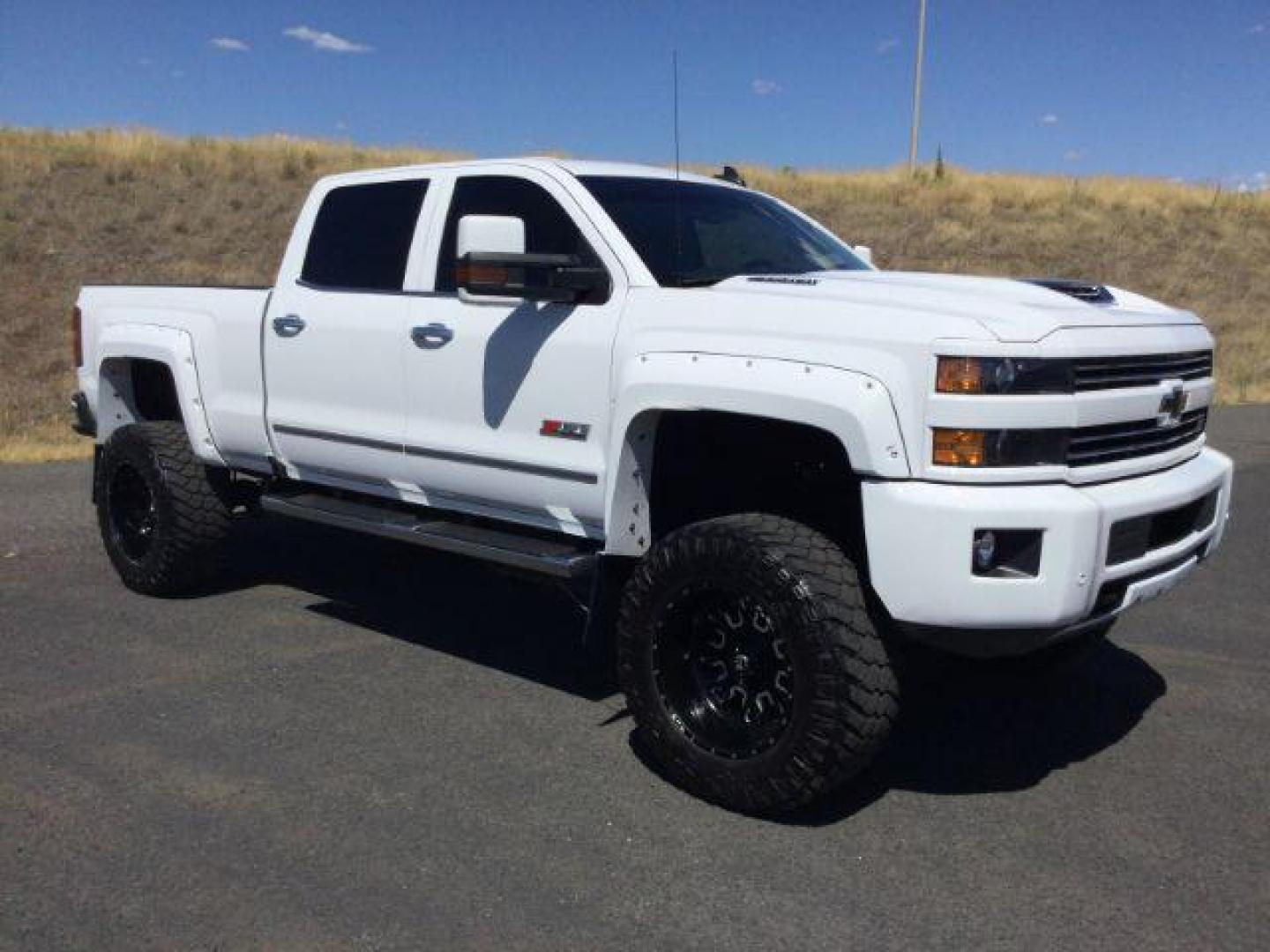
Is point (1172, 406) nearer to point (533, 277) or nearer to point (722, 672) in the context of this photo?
point (722, 672)

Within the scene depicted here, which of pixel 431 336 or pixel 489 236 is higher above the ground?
pixel 489 236

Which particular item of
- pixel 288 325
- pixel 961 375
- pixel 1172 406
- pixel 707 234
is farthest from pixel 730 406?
pixel 288 325

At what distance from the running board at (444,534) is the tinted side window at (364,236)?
990 mm

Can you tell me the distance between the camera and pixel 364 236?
568 centimetres

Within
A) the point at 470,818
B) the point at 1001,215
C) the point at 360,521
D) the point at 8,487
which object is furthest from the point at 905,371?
the point at 1001,215

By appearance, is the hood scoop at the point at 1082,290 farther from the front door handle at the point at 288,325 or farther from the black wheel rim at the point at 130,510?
the black wheel rim at the point at 130,510

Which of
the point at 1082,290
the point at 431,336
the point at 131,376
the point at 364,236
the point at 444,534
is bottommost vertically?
the point at 444,534

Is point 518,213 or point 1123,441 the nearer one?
point 1123,441

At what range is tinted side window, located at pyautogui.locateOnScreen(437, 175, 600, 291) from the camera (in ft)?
16.2

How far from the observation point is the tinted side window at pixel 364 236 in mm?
5508

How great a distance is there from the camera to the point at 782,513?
15.2 feet

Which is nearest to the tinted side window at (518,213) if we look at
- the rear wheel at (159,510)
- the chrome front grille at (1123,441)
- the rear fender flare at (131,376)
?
the rear fender flare at (131,376)

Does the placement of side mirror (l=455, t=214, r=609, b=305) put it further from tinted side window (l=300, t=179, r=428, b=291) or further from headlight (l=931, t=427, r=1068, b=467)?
headlight (l=931, t=427, r=1068, b=467)

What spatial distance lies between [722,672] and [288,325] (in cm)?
277
